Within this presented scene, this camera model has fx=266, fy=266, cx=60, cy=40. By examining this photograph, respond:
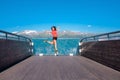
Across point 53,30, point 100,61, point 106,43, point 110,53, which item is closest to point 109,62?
point 110,53

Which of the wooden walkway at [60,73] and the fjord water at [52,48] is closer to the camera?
the wooden walkway at [60,73]

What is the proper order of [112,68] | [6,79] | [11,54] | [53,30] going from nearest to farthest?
[6,79], [112,68], [11,54], [53,30]

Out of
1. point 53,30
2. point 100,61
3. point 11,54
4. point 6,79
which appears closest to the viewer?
point 6,79

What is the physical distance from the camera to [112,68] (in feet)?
35.3

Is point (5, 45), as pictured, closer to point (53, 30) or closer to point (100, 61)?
point (100, 61)

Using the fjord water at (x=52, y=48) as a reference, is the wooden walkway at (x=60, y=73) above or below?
below

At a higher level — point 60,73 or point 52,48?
point 52,48

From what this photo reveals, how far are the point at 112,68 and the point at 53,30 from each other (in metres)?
10.5

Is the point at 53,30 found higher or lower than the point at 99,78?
higher

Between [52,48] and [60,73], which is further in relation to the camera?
[52,48]

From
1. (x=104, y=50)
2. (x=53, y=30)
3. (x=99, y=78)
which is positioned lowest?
(x=99, y=78)

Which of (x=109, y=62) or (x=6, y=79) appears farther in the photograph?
(x=109, y=62)

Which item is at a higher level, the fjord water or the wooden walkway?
the fjord water

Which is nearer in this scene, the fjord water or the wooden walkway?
the wooden walkway
